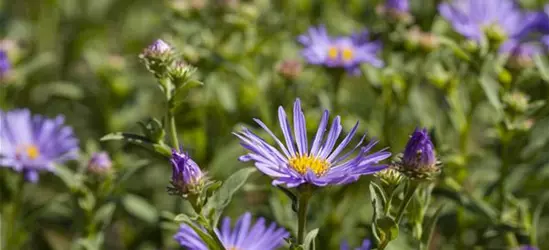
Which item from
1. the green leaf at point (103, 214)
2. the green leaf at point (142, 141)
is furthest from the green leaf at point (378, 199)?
the green leaf at point (103, 214)

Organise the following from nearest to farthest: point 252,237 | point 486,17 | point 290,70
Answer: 1. point 252,237
2. point 290,70
3. point 486,17

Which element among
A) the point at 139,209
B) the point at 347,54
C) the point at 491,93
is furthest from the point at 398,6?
the point at 139,209

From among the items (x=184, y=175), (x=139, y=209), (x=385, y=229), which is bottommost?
(x=385, y=229)

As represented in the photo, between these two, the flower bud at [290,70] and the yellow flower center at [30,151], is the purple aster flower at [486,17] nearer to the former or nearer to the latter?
the flower bud at [290,70]

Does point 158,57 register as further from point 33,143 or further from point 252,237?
point 33,143

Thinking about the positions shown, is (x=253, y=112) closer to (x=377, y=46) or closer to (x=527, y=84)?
(x=377, y=46)

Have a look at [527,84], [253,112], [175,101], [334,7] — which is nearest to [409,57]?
[527,84]

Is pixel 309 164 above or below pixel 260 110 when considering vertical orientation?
below

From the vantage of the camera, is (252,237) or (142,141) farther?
(252,237)
